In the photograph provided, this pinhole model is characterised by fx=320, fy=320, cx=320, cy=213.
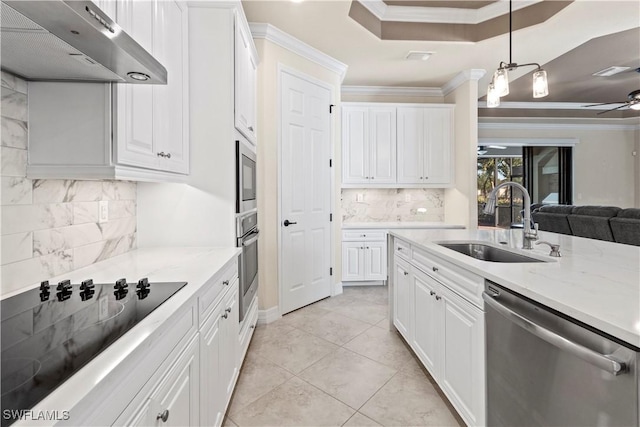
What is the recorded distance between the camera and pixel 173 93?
178 cm

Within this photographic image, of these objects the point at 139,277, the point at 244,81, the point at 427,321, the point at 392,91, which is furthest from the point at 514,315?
the point at 392,91

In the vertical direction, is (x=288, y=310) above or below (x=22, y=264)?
below

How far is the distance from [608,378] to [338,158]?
3.34 metres

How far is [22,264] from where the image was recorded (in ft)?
3.92

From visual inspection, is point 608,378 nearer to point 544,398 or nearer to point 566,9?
point 544,398

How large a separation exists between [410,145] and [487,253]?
2.66 meters

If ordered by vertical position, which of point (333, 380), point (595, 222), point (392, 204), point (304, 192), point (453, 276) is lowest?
point (333, 380)

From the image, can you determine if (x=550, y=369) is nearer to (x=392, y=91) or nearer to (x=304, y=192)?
(x=304, y=192)

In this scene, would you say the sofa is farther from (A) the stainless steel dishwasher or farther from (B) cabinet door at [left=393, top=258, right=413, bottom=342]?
(A) the stainless steel dishwasher

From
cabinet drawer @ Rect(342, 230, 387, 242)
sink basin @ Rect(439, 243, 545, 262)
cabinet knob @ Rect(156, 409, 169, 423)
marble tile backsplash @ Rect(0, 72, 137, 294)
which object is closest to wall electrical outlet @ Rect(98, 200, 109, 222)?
marble tile backsplash @ Rect(0, 72, 137, 294)

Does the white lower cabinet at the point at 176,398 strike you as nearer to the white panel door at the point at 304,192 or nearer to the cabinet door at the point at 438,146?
the white panel door at the point at 304,192

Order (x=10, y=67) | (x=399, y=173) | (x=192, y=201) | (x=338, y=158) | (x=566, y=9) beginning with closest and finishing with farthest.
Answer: (x=10, y=67) < (x=192, y=201) < (x=566, y=9) < (x=338, y=158) < (x=399, y=173)

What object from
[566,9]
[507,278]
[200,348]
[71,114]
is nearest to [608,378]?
[507,278]

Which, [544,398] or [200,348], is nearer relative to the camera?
[544,398]
